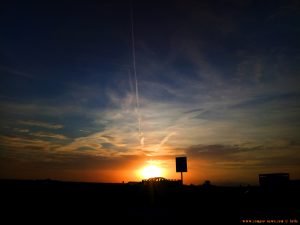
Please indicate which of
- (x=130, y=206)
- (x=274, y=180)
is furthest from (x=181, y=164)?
(x=274, y=180)

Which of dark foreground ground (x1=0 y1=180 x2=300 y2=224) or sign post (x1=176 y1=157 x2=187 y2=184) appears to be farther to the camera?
sign post (x1=176 y1=157 x2=187 y2=184)

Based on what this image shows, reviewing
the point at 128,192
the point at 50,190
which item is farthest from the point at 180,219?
the point at 50,190

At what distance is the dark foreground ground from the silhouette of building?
3.68 metres

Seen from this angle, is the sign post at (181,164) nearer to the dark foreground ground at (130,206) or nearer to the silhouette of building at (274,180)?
the dark foreground ground at (130,206)

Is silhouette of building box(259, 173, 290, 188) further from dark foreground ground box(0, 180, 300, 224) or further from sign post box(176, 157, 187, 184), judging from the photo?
sign post box(176, 157, 187, 184)

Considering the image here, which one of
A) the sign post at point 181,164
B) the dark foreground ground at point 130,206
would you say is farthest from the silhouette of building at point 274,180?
the sign post at point 181,164

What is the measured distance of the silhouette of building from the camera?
37.6 meters

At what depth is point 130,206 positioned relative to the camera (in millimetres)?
29297

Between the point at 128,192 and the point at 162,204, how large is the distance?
505 centimetres

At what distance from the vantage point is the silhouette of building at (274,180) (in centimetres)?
3762

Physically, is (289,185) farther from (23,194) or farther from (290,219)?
(23,194)

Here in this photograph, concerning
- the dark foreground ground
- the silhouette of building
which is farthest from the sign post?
the silhouette of building

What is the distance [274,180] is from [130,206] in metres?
22.0

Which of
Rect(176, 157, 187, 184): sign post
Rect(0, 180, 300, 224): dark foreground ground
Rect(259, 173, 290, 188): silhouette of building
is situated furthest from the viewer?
Rect(259, 173, 290, 188): silhouette of building
